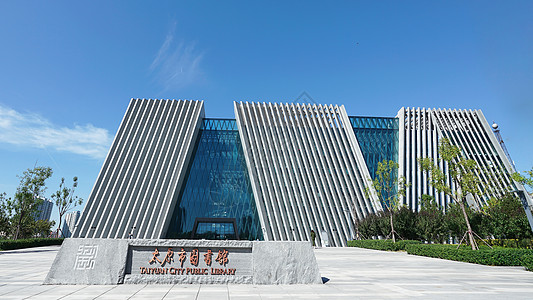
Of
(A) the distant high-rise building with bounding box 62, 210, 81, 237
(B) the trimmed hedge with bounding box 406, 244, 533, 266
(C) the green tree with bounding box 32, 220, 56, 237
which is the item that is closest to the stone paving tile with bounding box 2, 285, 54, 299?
(B) the trimmed hedge with bounding box 406, 244, 533, 266

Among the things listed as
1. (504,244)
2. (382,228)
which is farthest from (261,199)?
(504,244)

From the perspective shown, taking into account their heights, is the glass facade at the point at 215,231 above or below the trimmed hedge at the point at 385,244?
below

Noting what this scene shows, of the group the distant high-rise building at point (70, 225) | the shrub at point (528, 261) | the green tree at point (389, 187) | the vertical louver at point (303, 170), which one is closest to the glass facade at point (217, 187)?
the vertical louver at point (303, 170)

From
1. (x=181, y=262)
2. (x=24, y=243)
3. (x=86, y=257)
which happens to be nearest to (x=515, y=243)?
(x=181, y=262)

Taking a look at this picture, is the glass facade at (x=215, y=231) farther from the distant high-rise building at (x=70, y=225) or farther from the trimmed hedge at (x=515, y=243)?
the trimmed hedge at (x=515, y=243)

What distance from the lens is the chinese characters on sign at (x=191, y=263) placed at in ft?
27.4

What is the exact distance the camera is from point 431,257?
17.8m

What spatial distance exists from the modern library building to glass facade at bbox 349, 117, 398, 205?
157mm

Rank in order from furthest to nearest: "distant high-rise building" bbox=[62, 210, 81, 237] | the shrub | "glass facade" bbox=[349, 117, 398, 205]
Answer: "distant high-rise building" bbox=[62, 210, 81, 237] < "glass facade" bbox=[349, 117, 398, 205] < the shrub

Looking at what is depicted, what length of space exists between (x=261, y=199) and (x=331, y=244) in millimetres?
9435

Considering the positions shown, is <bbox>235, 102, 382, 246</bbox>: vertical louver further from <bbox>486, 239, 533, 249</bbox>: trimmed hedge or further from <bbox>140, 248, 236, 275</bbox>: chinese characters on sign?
<bbox>140, 248, 236, 275</bbox>: chinese characters on sign

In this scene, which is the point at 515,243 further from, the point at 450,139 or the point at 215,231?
the point at 215,231

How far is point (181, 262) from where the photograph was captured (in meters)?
8.48

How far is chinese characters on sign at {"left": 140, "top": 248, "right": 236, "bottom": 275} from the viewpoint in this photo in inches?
328
